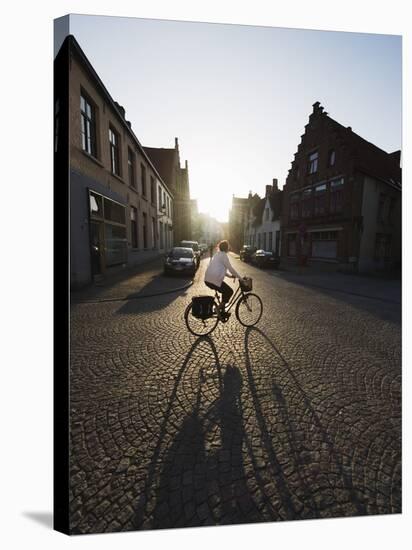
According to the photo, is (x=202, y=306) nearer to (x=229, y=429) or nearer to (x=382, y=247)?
(x=229, y=429)

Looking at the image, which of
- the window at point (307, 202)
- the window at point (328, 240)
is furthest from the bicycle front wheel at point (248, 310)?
the window at point (307, 202)

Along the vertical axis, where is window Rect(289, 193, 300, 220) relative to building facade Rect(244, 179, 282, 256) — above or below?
below

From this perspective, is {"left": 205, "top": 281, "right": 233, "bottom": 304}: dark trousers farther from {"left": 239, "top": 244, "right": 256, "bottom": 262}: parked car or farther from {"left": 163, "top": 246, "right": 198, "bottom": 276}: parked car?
{"left": 239, "top": 244, "right": 256, "bottom": 262}: parked car

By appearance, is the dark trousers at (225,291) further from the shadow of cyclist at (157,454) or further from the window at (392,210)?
the window at (392,210)

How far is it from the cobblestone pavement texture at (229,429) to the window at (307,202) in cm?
442

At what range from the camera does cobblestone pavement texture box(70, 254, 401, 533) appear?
1.60m

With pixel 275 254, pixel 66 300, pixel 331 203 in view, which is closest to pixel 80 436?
pixel 66 300

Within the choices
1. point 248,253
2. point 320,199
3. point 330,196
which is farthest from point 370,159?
point 248,253

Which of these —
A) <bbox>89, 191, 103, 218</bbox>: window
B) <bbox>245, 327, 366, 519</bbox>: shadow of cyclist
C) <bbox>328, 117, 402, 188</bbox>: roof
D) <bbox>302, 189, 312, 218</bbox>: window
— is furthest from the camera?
<bbox>302, 189, 312, 218</bbox>: window

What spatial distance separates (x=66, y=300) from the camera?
170 cm

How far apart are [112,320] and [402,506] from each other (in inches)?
195

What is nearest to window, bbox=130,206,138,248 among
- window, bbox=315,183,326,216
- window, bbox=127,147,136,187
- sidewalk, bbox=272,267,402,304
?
window, bbox=127,147,136,187

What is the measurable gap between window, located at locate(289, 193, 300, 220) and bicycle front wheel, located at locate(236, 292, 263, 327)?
3200 mm
